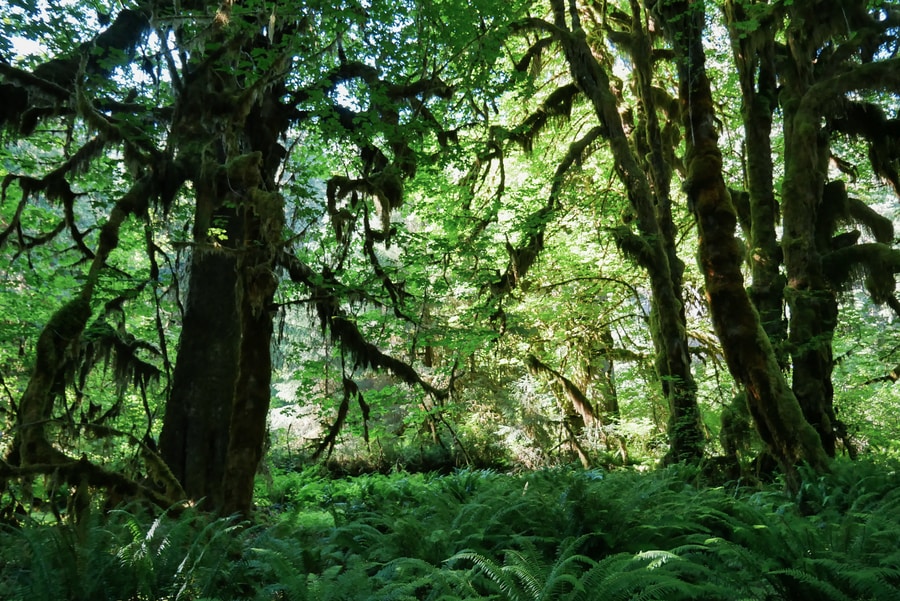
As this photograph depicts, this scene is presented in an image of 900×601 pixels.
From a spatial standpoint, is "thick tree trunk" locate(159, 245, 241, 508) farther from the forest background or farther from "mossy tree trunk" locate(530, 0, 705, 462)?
"mossy tree trunk" locate(530, 0, 705, 462)

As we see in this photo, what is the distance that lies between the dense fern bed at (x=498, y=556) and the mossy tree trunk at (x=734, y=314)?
102cm

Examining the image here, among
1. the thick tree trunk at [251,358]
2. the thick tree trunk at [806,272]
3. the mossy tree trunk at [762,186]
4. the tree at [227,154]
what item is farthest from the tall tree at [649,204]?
the thick tree trunk at [251,358]

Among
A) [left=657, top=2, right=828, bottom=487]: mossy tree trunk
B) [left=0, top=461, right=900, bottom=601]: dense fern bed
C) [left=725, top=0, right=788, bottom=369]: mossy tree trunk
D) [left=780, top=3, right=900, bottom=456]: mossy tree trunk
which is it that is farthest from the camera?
[left=725, top=0, right=788, bottom=369]: mossy tree trunk

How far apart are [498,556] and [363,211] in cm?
487

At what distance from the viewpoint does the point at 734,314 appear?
21.2 feet

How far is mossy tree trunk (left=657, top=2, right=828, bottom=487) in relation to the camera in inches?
250

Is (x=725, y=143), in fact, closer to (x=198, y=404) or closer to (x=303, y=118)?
(x=303, y=118)

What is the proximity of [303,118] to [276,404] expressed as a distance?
47.2ft

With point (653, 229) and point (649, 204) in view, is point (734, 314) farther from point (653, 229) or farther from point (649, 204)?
point (649, 204)

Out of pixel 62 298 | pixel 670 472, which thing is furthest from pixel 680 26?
pixel 62 298

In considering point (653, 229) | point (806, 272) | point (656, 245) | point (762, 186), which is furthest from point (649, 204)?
point (806, 272)

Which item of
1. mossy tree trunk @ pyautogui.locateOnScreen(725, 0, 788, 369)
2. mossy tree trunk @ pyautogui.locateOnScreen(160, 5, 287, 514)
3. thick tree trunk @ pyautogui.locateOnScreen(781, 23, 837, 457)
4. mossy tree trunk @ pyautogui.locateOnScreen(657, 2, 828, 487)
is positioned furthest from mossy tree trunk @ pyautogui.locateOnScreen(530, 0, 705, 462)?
mossy tree trunk @ pyautogui.locateOnScreen(160, 5, 287, 514)

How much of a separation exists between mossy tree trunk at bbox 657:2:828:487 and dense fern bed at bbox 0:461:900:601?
1020 mm

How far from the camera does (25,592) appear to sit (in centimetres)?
295
